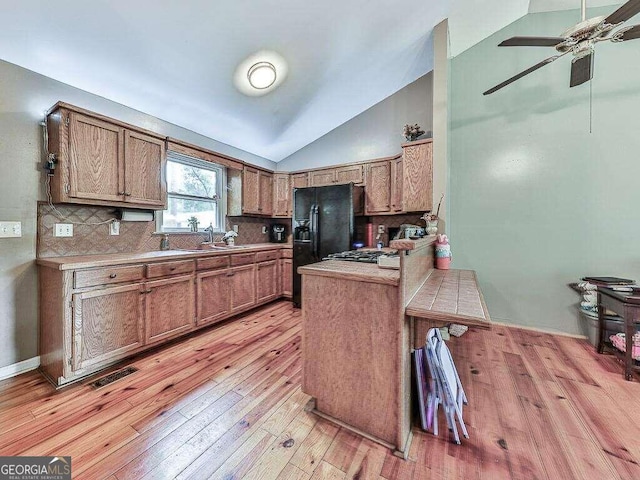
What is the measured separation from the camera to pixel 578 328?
2.75 metres

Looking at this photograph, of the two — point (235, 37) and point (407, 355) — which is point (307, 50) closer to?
point (235, 37)

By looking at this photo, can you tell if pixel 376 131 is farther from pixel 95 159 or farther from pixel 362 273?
pixel 95 159

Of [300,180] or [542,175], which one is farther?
[300,180]

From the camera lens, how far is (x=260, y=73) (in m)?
2.62

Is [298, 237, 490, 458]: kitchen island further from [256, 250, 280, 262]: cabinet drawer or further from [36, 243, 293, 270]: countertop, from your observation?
[256, 250, 280, 262]: cabinet drawer

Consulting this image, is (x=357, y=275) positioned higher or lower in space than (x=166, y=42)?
lower

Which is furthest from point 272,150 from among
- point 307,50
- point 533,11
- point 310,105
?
point 533,11

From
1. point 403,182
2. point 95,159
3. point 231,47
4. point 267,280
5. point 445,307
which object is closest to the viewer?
point 445,307

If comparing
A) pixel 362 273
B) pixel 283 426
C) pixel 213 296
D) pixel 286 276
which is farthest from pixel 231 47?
pixel 283 426

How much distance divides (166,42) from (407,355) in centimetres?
296

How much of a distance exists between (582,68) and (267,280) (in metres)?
3.86

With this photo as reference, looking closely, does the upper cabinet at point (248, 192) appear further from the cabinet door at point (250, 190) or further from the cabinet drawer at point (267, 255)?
the cabinet drawer at point (267, 255)

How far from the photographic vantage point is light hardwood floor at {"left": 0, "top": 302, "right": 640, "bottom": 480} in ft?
3.95

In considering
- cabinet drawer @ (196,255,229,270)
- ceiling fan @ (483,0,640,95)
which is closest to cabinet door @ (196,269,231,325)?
cabinet drawer @ (196,255,229,270)
